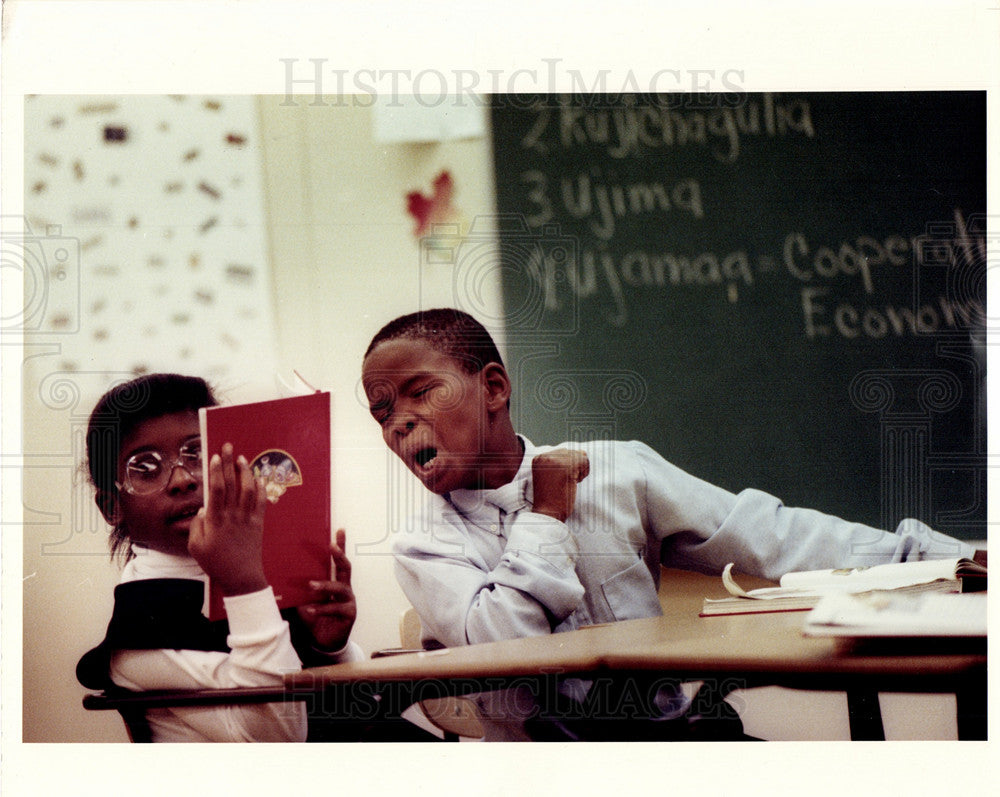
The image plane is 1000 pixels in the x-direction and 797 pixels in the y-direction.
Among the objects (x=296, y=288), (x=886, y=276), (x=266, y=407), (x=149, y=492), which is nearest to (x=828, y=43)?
(x=886, y=276)

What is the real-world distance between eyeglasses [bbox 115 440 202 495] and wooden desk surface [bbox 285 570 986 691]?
612 millimetres

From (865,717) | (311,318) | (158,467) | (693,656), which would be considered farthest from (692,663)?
(158,467)

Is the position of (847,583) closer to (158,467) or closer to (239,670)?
(239,670)

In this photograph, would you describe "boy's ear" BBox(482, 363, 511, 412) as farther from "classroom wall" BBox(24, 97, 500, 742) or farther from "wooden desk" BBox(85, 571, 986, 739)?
"wooden desk" BBox(85, 571, 986, 739)

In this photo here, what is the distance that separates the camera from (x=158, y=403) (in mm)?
2795

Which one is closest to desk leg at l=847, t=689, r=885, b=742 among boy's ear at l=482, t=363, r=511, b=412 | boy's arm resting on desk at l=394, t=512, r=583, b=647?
boy's arm resting on desk at l=394, t=512, r=583, b=647

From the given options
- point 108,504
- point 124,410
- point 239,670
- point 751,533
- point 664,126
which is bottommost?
point 239,670

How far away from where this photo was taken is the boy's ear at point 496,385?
279cm

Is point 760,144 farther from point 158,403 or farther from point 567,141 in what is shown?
point 158,403

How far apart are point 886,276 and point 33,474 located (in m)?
2.38

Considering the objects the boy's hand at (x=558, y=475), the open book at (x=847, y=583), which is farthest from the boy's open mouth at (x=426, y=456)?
the open book at (x=847, y=583)

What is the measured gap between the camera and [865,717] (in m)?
2.77

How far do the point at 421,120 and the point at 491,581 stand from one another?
1.25 metres

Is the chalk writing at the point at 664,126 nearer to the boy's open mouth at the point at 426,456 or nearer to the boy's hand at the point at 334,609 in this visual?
the boy's open mouth at the point at 426,456
